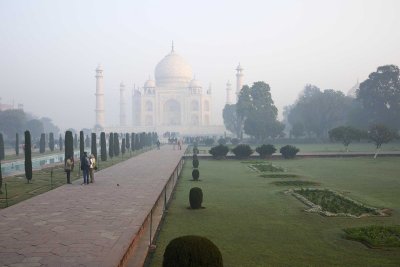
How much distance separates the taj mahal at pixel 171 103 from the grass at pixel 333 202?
6159 cm

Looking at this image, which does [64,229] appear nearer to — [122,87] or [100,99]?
[100,99]

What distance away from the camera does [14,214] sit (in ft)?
27.7

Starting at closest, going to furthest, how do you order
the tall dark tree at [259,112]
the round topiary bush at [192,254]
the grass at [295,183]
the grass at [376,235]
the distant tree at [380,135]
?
the round topiary bush at [192,254] < the grass at [376,235] < the grass at [295,183] < the distant tree at [380,135] < the tall dark tree at [259,112]

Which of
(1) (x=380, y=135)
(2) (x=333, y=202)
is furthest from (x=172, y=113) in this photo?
(2) (x=333, y=202)

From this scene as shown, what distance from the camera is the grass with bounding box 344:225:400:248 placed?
635 centimetres

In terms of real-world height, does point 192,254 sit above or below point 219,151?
below

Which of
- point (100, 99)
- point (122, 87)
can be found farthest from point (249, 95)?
point (122, 87)

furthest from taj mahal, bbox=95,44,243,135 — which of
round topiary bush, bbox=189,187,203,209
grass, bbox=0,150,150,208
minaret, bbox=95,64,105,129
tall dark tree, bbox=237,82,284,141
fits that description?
round topiary bush, bbox=189,187,203,209

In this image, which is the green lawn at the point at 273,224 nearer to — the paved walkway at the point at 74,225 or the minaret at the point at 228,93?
the paved walkway at the point at 74,225

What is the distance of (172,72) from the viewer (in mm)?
76000

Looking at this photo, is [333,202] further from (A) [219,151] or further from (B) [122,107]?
(B) [122,107]

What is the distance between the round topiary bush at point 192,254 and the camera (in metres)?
3.78

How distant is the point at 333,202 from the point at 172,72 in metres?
67.8

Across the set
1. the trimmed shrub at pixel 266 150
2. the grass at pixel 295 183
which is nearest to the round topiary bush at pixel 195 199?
the grass at pixel 295 183
